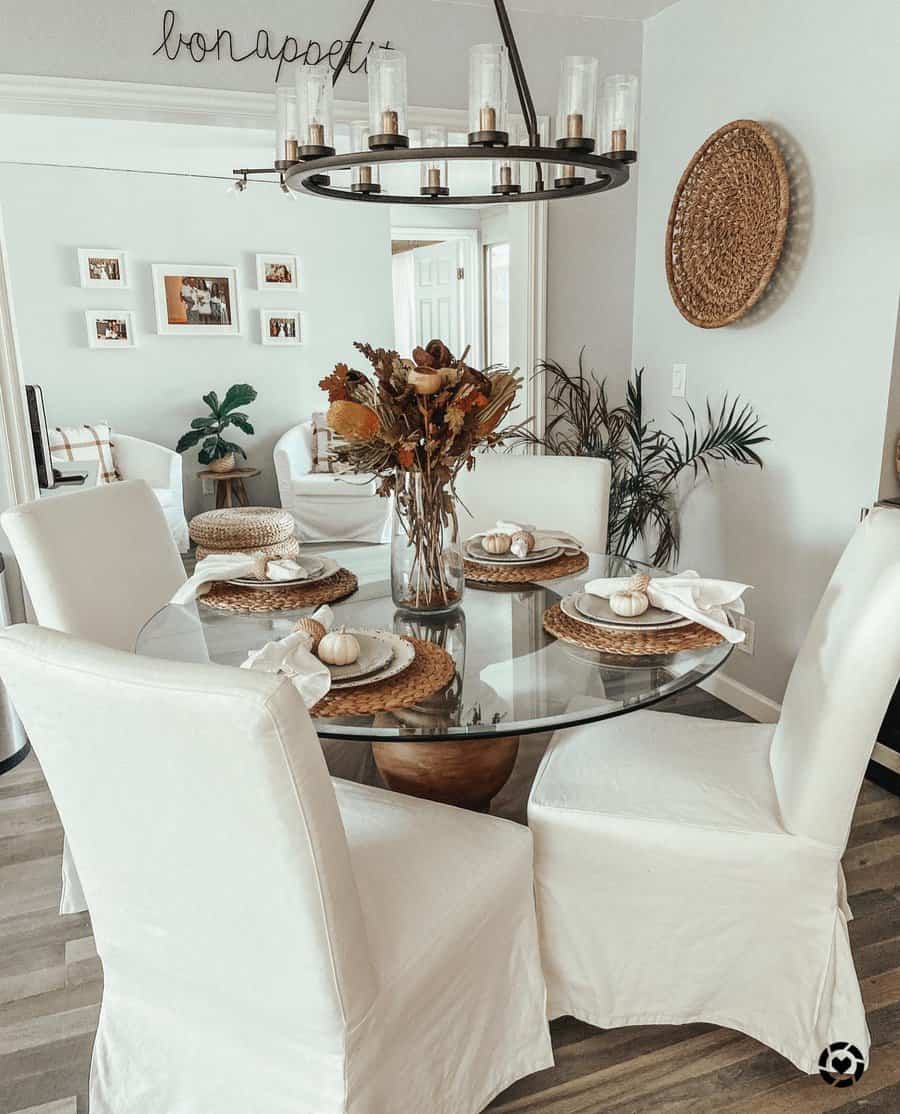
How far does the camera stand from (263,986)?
46.4 inches

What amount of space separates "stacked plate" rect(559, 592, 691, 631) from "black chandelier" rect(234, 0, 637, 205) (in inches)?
33.4

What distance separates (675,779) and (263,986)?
870mm

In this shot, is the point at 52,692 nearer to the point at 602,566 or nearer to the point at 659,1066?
the point at 659,1066

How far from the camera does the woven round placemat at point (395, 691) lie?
4.68ft

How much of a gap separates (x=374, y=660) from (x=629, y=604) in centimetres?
55

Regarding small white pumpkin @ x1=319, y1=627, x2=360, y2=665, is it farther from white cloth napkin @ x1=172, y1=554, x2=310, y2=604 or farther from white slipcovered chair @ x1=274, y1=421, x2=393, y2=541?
white slipcovered chair @ x1=274, y1=421, x2=393, y2=541

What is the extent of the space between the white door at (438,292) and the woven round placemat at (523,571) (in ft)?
17.1

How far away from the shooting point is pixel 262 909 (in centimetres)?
112

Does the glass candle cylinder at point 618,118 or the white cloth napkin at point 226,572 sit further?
the white cloth napkin at point 226,572

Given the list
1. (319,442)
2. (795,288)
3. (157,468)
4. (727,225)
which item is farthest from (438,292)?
(795,288)

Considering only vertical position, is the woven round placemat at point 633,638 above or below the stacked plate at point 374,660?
below

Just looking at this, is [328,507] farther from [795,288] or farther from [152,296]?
[795,288]

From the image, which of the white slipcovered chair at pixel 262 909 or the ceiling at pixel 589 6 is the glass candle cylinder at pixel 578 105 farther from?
the ceiling at pixel 589 6

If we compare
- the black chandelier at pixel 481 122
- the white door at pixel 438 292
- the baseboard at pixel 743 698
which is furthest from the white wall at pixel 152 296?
the black chandelier at pixel 481 122
